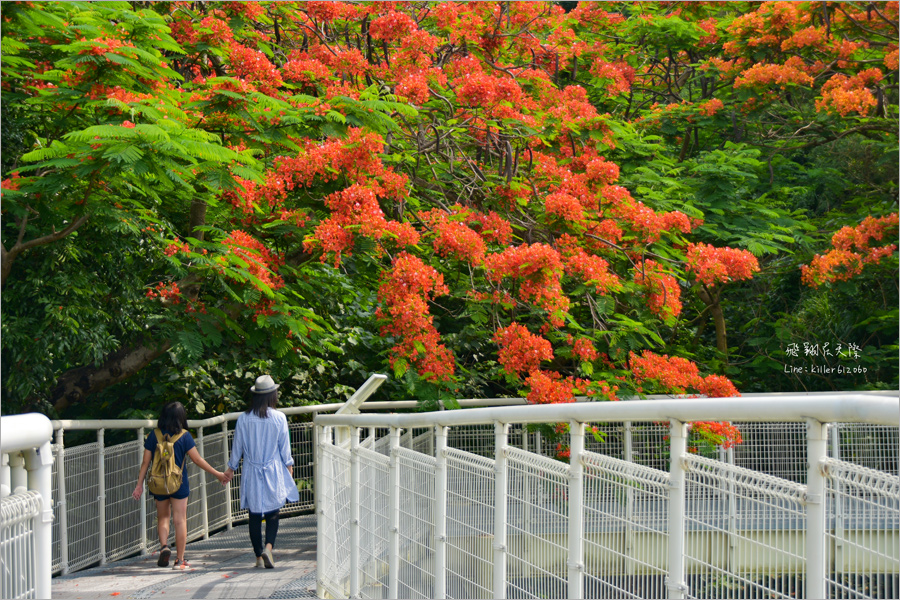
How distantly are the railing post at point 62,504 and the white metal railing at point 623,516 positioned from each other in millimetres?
3059

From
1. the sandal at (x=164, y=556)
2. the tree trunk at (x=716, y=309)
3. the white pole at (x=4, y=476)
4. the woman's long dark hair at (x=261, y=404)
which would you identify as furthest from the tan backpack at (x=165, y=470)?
the tree trunk at (x=716, y=309)

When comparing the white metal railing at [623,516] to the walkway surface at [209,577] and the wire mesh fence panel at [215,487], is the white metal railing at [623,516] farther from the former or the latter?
the wire mesh fence panel at [215,487]

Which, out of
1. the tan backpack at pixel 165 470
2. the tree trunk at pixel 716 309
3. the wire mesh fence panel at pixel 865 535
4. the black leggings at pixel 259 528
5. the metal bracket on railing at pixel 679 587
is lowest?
the black leggings at pixel 259 528

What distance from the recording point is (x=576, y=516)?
3.49m

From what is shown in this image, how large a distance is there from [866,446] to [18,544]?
7.55 m

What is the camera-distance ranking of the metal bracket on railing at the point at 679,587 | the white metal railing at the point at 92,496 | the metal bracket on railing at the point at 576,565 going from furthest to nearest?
1. the metal bracket on railing at the point at 576,565
2. the metal bracket on railing at the point at 679,587
3. the white metal railing at the point at 92,496

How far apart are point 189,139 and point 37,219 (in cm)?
217

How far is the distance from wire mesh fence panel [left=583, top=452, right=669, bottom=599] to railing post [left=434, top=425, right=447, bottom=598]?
1291mm

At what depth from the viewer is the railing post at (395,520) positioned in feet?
17.3

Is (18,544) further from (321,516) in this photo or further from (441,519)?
(321,516)

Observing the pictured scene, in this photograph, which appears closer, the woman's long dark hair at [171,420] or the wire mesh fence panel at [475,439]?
the wire mesh fence panel at [475,439]

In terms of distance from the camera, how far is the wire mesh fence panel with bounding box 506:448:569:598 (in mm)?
A: 3672

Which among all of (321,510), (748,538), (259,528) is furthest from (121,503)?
(748,538)

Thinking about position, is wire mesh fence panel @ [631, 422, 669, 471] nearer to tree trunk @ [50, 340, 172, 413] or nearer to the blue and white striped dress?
the blue and white striped dress
